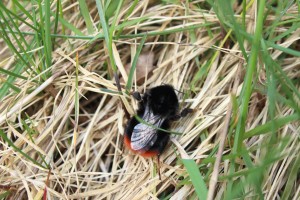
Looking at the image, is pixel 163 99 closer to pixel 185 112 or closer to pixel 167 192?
pixel 185 112

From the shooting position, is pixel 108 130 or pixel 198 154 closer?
pixel 198 154

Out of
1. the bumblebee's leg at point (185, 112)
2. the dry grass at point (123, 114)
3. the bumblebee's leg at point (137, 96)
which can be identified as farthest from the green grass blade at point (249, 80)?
the bumblebee's leg at point (137, 96)

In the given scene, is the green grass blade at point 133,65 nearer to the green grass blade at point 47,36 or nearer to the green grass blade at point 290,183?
the green grass blade at point 47,36

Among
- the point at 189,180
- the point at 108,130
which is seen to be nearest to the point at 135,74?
the point at 108,130

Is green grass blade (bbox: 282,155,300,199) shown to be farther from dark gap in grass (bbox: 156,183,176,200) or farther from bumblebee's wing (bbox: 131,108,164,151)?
bumblebee's wing (bbox: 131,108,164,151)

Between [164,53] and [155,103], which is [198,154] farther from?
[164,53]

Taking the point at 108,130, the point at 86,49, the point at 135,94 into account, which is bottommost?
the point at 108,130

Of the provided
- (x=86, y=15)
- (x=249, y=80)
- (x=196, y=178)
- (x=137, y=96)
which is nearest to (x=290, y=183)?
(x=196, y=178)
